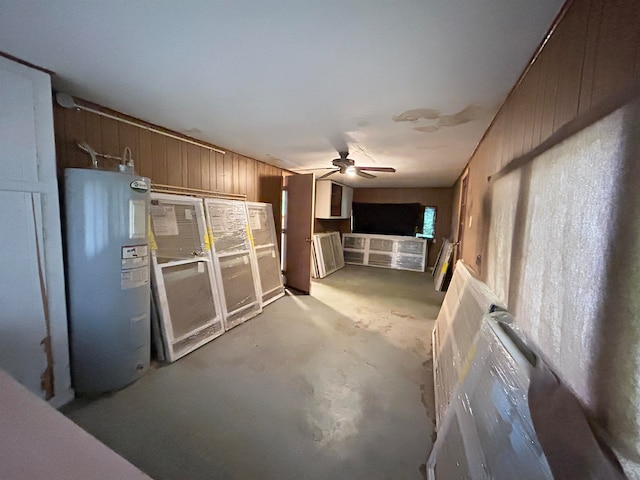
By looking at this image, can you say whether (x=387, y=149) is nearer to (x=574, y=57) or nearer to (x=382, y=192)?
(x=574, y=57)

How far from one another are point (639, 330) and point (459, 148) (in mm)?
2894

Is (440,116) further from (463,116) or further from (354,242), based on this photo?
(354,242)

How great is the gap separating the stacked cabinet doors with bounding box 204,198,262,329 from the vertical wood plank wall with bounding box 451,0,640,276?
2854 millimetres

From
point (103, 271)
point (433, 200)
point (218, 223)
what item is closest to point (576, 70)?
point (103, 271)

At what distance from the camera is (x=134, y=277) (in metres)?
1.98

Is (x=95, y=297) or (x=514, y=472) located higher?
(x=95, y=297)

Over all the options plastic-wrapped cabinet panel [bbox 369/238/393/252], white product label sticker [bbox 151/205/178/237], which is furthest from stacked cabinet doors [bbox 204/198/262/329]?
plastic-wrapped cabinet panel [bbox 369/238/393/252]

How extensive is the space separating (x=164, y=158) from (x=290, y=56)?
2.01 meters

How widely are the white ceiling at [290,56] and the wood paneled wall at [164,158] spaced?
20cm

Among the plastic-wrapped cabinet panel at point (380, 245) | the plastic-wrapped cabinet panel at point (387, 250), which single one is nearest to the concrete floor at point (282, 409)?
the plastic-wrapped cabinet panel at point (387, 250)

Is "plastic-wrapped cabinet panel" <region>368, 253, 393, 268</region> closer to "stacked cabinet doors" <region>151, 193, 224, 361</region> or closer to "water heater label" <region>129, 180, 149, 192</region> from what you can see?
"stacked cabinet doors" <region>151, 193, 224, 361</region>

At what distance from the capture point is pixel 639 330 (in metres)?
0.57

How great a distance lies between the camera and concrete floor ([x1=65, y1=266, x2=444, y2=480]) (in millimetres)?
1452

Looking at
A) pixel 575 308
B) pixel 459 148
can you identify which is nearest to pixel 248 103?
pixel 575 308
